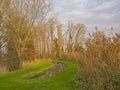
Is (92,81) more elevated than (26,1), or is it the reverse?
(26,1)

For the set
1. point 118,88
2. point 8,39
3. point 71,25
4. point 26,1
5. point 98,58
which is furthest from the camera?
point 71,25

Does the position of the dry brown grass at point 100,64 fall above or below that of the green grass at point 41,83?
above

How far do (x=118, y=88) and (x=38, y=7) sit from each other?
25534 millimetres

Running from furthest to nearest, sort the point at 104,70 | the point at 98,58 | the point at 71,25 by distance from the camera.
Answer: the point at 71,25 < the point at 98,58 < the point at 104,70

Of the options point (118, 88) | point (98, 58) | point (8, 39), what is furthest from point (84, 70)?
point (8, 39)

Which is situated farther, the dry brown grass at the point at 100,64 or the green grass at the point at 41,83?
the green grass at the point at 41,83

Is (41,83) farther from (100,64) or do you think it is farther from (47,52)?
(47,52)

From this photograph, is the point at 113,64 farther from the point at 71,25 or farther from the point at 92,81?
the point at 71,25

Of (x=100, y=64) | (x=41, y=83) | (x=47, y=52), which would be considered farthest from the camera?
(x=47, y=52)

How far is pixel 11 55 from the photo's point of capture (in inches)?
1581

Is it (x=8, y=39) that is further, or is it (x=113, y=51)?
(x=8, y=39)

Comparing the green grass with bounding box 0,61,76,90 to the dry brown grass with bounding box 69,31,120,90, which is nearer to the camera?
the dry brown grass with bounding box 69,31,120,90

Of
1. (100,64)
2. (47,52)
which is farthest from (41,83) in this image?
(47,52)

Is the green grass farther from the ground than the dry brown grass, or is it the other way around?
the dry brown grass
